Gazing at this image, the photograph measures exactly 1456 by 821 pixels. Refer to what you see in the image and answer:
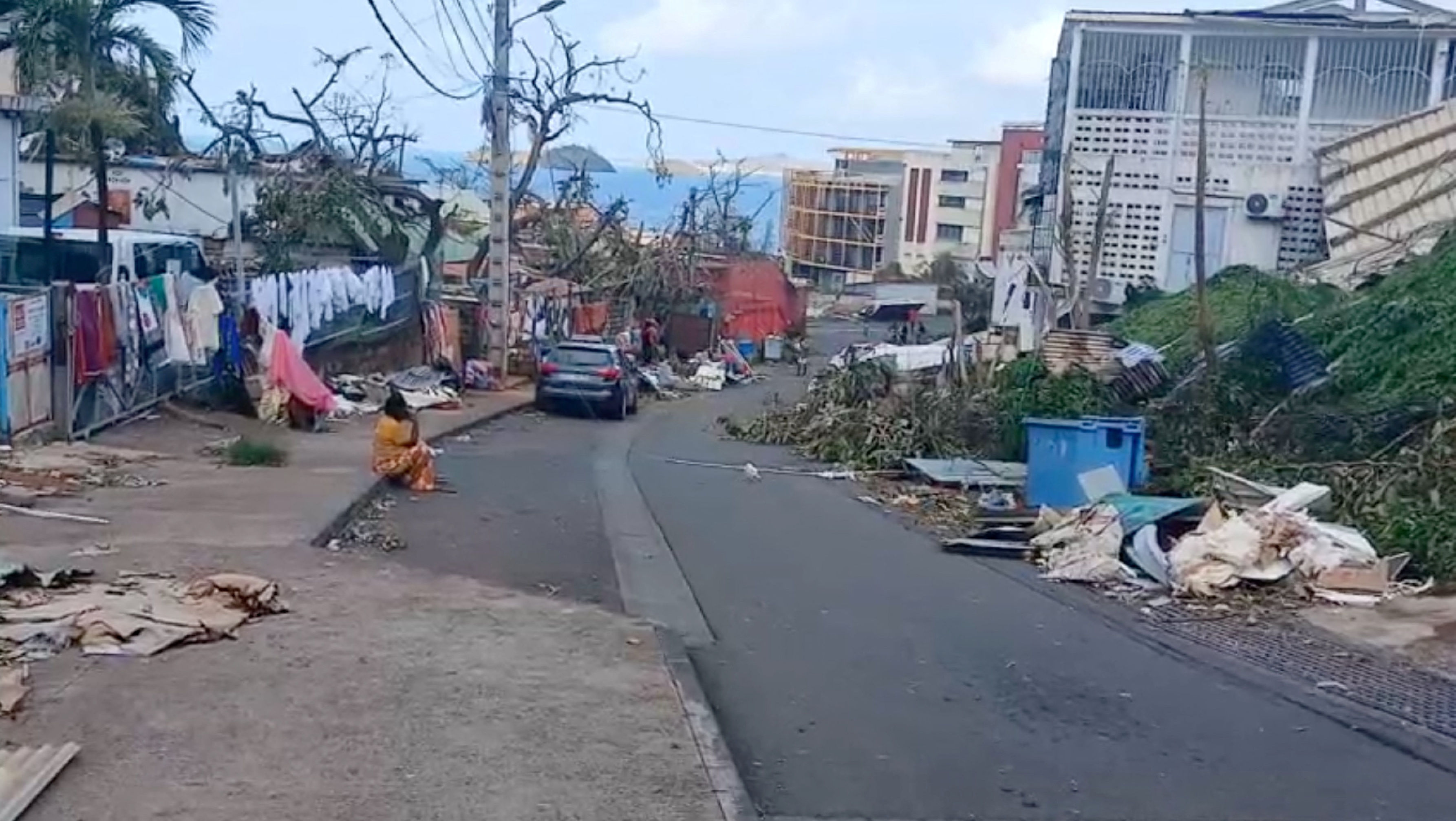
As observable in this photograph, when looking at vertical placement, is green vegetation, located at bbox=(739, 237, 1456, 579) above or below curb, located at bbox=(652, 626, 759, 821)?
above

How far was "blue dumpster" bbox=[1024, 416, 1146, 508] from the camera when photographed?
718 inches

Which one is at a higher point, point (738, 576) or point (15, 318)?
point (15, 318)

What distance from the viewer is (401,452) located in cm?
1784

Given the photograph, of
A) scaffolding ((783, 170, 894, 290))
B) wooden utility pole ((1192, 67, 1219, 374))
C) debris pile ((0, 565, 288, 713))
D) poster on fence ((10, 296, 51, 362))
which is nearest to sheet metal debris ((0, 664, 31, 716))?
debris pile ((0, 565, 288, 713))

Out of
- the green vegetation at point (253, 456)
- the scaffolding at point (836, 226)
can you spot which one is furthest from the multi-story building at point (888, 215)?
the green vegetation at point (253, 456)

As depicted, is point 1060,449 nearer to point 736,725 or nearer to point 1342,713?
point 1342,713

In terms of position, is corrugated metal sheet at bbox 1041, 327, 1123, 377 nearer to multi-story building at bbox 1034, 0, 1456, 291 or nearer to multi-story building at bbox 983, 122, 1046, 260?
multi-story building at bbox 1034, 0, 1456, 291

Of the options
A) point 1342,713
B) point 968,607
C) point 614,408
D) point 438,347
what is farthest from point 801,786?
point 438,347

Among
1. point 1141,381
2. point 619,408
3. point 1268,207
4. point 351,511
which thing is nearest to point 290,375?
point 351,511

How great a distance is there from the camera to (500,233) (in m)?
34.4

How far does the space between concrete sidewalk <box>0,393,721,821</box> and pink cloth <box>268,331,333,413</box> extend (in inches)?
443

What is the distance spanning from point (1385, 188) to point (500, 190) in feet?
55.4

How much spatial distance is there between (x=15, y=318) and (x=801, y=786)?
11811 mm

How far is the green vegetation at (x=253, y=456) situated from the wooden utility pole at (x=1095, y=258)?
1423 cm
